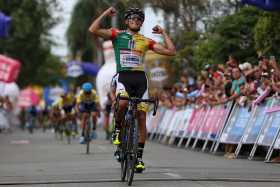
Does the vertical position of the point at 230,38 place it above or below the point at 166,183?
above

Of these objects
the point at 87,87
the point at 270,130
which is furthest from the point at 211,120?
the point at 270,130

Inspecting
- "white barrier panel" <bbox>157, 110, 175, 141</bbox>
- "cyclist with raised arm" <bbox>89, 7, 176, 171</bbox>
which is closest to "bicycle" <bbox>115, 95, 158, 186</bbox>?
"cyclist with raised arm" <bbox>89, 7, 176, 171</bbox>

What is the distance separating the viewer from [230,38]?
2612cm

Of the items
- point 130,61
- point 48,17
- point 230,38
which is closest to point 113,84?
point 130,61

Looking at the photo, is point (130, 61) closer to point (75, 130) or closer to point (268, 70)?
point (268, 70)

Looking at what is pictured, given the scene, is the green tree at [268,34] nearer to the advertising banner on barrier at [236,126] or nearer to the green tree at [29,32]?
the advertising banner on barrier at [236,126]

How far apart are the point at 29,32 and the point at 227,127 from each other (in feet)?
127

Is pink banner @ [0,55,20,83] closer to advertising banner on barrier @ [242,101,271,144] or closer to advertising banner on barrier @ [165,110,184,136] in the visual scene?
advertising banner on barrier @ [165,110,184,136]

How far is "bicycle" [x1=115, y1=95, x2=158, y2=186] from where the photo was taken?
1222 centimetres

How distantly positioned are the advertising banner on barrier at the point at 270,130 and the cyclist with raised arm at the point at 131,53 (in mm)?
5205

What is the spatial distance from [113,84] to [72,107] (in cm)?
1632

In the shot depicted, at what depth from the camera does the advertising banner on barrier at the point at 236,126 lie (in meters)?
19.6

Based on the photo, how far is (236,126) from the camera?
65.7 feet

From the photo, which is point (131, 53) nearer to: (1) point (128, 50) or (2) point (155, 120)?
(1) point (128, 50)
